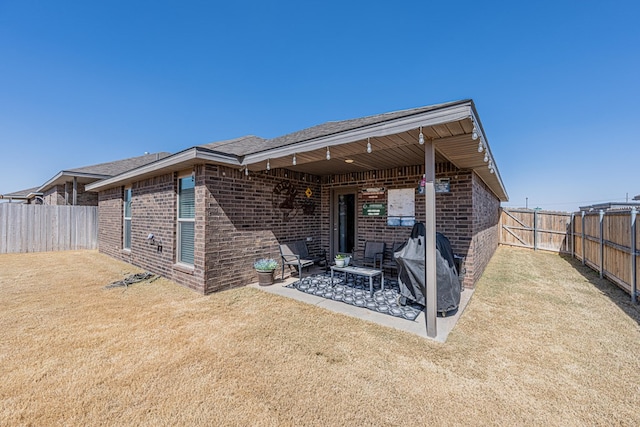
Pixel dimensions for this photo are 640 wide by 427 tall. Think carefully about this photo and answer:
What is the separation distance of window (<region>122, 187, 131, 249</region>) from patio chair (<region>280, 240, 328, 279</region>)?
5740mm

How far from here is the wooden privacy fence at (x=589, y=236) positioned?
4992 mm

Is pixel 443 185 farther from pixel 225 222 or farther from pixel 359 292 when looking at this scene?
pixel 225 222

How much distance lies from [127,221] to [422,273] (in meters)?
9.25

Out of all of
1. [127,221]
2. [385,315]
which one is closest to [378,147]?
[385,315]

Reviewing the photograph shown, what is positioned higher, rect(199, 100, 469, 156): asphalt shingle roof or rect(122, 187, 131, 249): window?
rect(199, 100, 469, 156): asphalt shingle roof

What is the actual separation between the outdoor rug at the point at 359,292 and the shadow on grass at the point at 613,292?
3.43 metres

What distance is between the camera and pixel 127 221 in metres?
8.45

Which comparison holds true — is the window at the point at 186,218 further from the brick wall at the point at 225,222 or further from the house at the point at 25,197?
the house at the point at 25,197

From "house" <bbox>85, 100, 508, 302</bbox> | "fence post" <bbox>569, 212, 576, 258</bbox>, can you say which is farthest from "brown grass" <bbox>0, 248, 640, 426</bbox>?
"fence post" <bbox>569, 212, 576, 258</bbox>

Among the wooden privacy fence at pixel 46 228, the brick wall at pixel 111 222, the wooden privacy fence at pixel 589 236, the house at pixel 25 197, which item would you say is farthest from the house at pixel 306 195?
the house at pixel 25 197

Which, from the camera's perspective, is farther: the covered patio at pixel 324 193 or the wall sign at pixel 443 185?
the wall sign at pixel 443 185

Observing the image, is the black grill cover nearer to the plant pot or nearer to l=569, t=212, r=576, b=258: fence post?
the plant pot

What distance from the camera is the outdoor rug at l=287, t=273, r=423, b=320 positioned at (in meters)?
4.16

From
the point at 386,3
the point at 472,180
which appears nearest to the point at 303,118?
the point at 386,3
